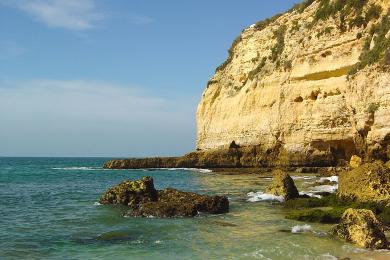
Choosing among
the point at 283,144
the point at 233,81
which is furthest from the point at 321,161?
the point at 233,81

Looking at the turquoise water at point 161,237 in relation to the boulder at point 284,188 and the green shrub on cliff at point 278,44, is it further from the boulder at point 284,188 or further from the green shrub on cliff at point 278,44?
the green shrub on cliff at point 278,44

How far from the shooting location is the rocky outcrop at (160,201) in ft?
53.8

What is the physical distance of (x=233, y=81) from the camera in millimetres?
52406

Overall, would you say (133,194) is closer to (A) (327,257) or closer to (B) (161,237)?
(B) (161,237)


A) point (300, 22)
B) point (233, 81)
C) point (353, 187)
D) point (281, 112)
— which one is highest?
point (300, 22)

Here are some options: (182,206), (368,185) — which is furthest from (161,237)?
(368,185)

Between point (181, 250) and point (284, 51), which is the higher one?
point (284, 51)

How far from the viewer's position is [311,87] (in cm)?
3903

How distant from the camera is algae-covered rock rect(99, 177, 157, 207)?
19.0 metres

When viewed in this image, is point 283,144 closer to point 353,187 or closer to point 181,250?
point 353,187

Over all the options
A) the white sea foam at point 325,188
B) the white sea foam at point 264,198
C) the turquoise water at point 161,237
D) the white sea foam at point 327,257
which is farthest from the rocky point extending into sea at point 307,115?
the white sea foam at point 325,188

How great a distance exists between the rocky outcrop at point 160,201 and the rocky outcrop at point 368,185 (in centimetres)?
449

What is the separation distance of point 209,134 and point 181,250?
44.2 metres

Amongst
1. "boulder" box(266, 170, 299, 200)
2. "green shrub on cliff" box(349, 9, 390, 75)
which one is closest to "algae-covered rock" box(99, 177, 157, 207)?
"boulder" box(266, 170, 299, 200)
